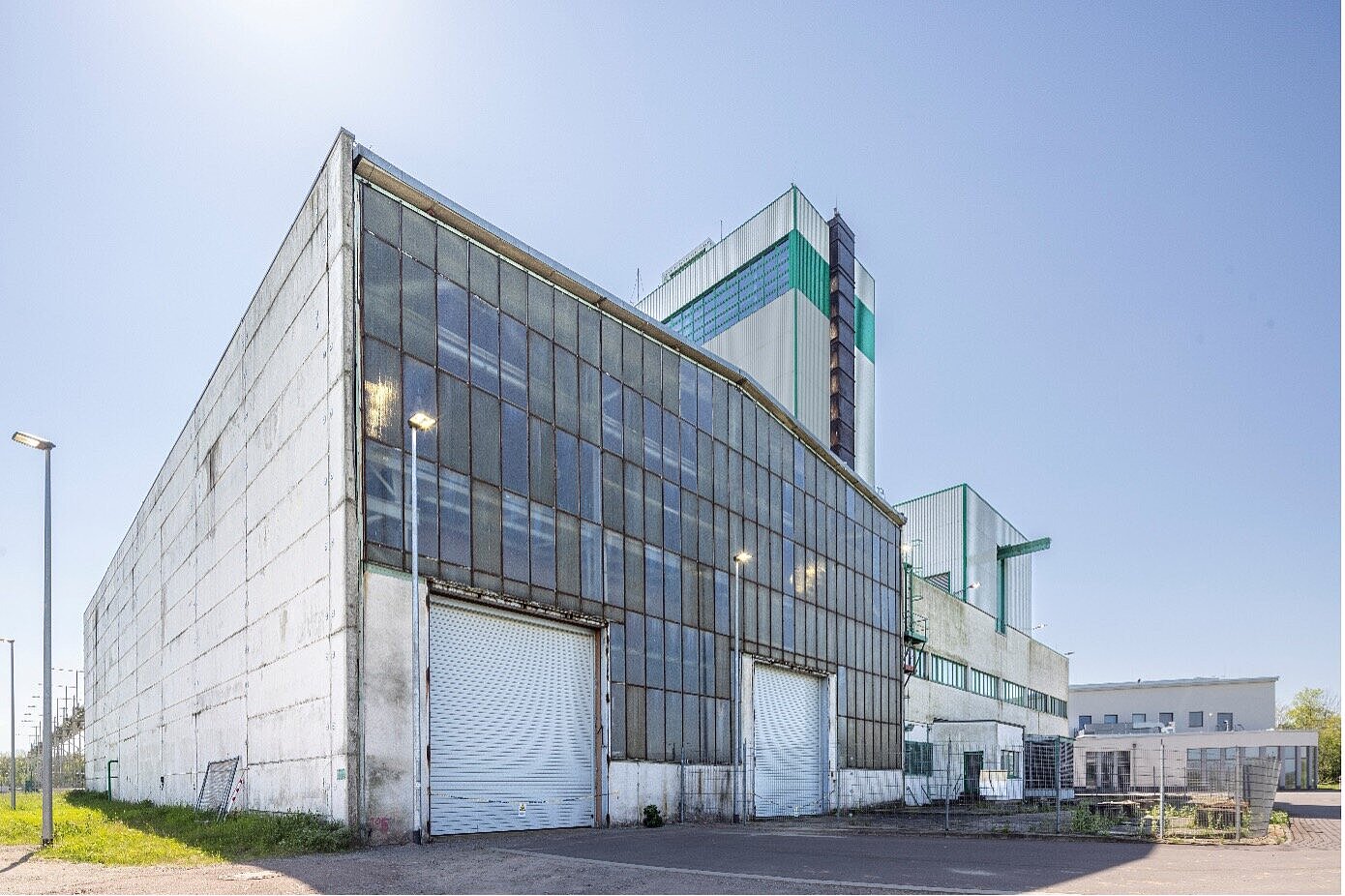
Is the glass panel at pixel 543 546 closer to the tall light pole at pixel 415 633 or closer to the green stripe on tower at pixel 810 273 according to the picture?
the tall light pole at pixel 415 633

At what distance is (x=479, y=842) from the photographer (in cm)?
2256

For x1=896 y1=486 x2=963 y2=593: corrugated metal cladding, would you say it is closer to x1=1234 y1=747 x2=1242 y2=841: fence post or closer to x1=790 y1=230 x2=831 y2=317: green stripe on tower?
x1=790 y1=230 x2=831 y2=317: green stripe on tower

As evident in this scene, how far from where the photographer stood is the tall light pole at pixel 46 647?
2000 centimetres

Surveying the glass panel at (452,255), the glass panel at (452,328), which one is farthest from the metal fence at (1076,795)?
the glass panel at (452,255)

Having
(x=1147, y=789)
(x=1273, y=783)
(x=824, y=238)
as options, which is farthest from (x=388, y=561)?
(x=824, y=238)

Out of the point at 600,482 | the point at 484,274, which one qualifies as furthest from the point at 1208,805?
the point at 484,274

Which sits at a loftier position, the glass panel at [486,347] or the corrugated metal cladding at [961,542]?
the glass panel at [486,347]

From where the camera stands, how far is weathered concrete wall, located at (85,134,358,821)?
22844mm

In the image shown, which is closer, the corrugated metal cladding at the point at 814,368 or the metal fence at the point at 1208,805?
the metal fence at the point at 1208,805

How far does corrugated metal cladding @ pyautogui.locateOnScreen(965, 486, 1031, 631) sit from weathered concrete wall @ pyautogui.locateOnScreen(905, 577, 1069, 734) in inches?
55.1

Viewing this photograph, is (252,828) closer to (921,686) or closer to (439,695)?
(439,695)

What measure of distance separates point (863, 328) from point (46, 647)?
59144 millimetres

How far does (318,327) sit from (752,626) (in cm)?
1869

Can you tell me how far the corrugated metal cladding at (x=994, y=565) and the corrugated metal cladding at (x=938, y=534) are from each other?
71 cm
